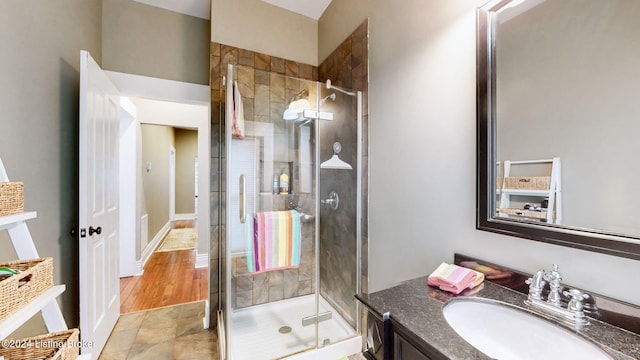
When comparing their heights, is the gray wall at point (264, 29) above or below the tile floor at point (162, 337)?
above

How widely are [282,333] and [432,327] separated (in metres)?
1.65

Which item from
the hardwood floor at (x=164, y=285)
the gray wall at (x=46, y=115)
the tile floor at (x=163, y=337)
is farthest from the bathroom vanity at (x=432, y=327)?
the hardwood floor at (x=164, y=285)

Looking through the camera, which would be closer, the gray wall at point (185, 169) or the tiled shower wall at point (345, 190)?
the tiled shower wall at point (345, 190)

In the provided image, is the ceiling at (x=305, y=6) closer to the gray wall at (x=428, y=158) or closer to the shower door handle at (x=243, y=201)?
the gray wall at (x=428, y=158)

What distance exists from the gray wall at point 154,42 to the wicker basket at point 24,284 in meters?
2.11

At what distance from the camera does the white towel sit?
1.86 meters

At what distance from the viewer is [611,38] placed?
74 centimetres

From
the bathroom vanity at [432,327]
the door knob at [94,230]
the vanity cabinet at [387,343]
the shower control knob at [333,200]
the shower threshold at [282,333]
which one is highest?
the shower control knob at [333,200]

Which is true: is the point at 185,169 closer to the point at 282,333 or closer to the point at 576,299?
the point at 282,333

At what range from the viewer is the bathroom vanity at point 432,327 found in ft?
2.06

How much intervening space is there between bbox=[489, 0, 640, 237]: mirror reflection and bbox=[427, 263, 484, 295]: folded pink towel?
0.27m

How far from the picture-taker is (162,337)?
6.82 ft

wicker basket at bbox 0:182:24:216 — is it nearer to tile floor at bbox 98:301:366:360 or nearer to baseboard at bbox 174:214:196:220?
tile floor at bbox 98:301:366:360

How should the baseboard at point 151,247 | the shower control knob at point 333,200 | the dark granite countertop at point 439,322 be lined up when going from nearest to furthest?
1. the dark granite countertop at point 439,322
2. the shower control knob at point 333,200
3. the baseboard at point 151,247
